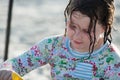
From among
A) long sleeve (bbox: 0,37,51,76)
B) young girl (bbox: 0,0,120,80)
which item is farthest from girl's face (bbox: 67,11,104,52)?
long sleeve (bbox: 0,37,51,76)

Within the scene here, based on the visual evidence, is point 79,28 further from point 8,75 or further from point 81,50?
point 8,75

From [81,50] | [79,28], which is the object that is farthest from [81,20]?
[81,50]

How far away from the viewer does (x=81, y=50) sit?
2.08 m

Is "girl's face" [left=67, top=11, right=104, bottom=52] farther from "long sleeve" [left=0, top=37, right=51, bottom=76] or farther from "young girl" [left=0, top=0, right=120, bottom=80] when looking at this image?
"long sleeve" [left=0, top=37, right=51, bottom=76]

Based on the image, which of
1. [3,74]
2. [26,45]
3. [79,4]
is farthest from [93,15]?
[26,45]

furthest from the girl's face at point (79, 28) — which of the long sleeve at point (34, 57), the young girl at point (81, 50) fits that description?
the long sleeve at point (34, 57)

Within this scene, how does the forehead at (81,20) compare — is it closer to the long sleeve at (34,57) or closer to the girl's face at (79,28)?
the girl's face at (79,28)

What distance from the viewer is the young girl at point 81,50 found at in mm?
1895

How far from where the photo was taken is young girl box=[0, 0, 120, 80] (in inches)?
74.6

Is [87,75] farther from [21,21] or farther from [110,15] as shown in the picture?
[21,21]

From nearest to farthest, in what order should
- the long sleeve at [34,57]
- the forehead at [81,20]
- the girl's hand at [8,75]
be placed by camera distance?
1. the girl's hand at [8,75]
2. the forehead at [81,20]
3. the long sleeve at [34,57]

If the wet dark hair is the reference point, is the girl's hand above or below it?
below

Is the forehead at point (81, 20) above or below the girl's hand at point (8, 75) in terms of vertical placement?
above

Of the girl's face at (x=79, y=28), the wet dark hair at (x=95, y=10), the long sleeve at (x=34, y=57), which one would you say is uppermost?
the wet dark hair at (x=95, y=10)
